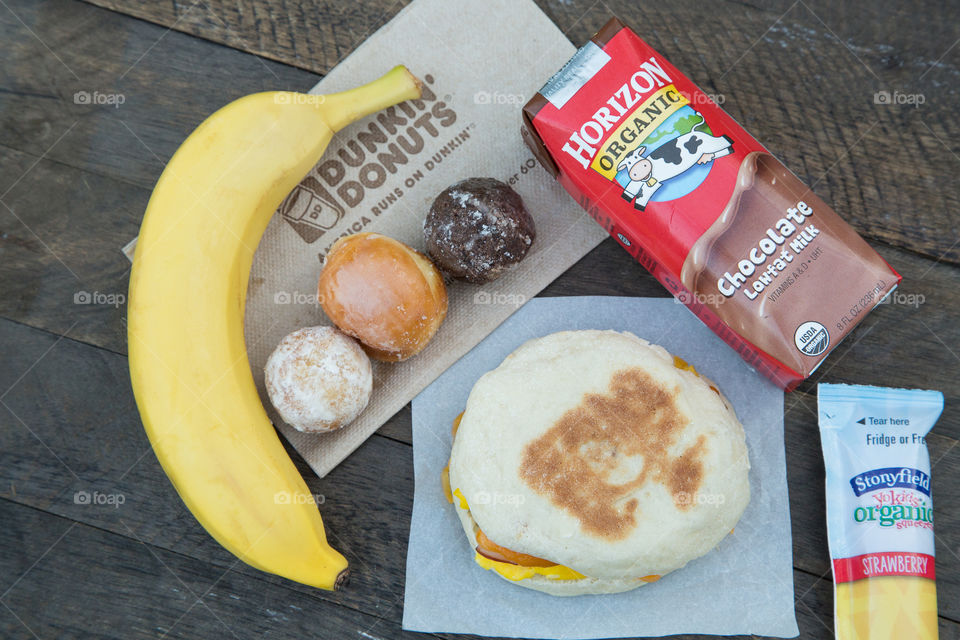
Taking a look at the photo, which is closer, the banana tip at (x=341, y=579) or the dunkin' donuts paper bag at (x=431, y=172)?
the banana tip at (x=341, y=579)

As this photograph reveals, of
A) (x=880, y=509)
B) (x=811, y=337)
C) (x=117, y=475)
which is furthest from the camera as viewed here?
(x=117, y=475)

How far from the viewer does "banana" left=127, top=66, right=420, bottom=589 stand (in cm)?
133

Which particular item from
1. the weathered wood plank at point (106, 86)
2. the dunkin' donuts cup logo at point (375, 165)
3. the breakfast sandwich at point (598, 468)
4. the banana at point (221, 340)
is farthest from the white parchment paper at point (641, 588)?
the weathered wood plank at point (106, 86)

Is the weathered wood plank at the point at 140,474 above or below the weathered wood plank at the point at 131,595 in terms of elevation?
above

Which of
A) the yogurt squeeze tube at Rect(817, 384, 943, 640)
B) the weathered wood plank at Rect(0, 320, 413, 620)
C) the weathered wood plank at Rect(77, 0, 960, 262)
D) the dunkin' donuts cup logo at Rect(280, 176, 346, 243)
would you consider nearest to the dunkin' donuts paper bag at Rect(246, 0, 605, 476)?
the dunkin' donuts cup logo at Rect(280, 176, 346, 243)

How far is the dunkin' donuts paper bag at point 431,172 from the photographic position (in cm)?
161

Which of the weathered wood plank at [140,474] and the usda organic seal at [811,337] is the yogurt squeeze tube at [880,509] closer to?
the weathered wood plank at [140,474]

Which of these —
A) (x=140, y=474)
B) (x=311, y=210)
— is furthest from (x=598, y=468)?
(x=140, y=474)

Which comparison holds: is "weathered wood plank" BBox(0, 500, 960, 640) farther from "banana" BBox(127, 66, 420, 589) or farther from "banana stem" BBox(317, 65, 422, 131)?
"banana stem" BBox(317, 65, 422, 131)

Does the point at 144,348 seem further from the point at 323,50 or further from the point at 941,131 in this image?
the point at 941,131

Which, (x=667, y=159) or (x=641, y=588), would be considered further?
(x=641, y=588)

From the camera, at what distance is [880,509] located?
4.86ft

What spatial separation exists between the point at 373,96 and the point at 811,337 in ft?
3.78

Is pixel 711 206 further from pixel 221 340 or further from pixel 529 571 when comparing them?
pixel 221 340
